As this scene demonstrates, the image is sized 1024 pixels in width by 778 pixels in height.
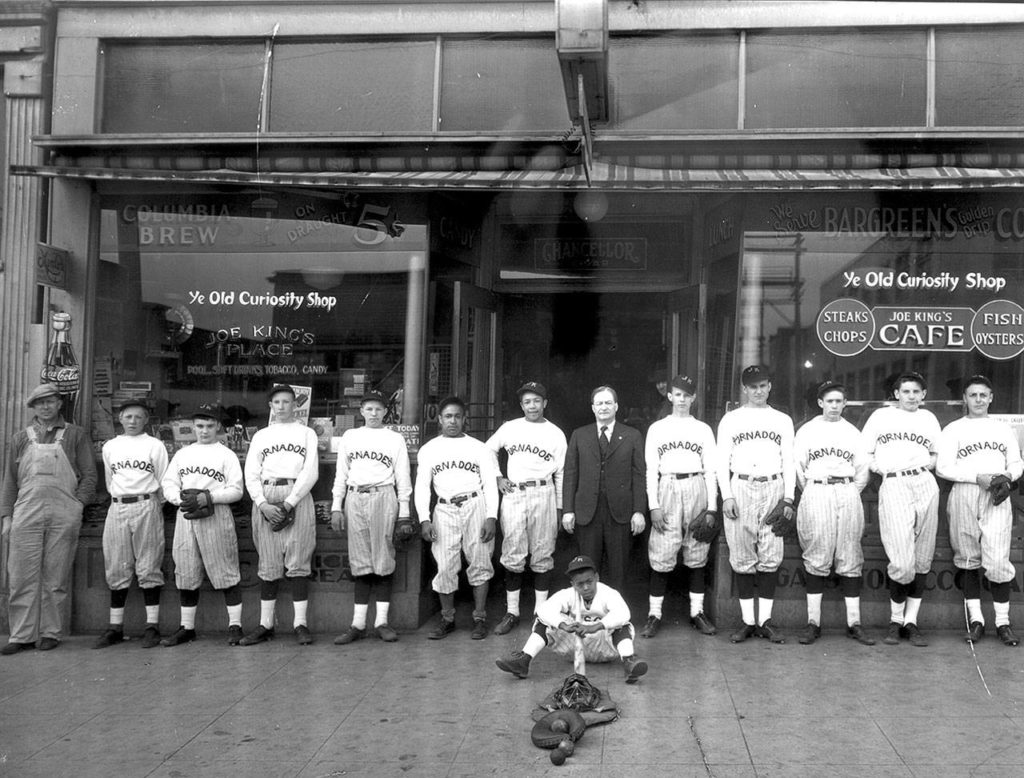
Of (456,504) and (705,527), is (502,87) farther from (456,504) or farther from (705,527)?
(705,527)

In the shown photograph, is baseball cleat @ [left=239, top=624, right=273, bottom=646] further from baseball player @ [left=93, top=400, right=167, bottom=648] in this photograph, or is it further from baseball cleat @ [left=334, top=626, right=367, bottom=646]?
baseball player @ [left=93, top=400, right=167, bottom=648]

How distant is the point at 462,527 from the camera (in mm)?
7504

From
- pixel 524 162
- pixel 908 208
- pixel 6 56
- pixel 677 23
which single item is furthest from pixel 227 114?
pixel 908 208

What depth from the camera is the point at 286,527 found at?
7461 mm

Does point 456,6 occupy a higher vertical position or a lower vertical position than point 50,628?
higher

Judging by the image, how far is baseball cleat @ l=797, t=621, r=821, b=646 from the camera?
7.03 m

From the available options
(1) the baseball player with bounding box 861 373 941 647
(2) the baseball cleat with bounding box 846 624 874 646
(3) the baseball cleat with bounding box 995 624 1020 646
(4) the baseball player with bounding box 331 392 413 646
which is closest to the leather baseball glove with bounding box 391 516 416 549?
(4) the baseball player with bounding box 331 392 413 646

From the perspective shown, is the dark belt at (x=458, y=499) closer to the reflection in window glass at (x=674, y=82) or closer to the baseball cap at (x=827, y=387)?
the baseball cap at (x=827, y=387)

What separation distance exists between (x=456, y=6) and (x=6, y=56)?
3.80 meters

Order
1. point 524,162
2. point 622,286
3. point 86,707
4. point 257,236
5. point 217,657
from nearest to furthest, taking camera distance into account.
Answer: point 86,707
point 217,657
point 524,162
point 257,236
point 622,286

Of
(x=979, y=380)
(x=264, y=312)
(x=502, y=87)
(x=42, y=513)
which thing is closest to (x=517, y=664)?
(x=264, y=312)

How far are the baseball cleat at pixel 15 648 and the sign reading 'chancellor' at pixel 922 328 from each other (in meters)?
6.66

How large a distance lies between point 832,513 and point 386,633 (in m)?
3.43

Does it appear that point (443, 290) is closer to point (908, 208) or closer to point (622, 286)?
point (622, 286)
